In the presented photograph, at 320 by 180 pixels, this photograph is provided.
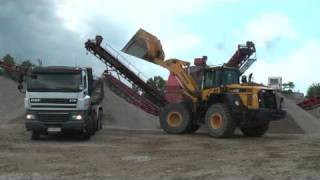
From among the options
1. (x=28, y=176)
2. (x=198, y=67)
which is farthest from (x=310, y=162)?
(x=198, y=67)

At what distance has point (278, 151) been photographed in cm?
1870

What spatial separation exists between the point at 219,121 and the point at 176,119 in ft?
11.4

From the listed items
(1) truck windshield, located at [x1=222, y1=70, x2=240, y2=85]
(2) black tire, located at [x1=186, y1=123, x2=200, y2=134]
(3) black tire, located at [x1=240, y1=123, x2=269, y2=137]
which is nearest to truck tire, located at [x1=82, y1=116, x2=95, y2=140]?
(2) black tire, located at [x1=186, y1=123, x2=200, y2=134]

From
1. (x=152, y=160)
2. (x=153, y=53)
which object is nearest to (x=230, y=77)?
(x=153, y=53)

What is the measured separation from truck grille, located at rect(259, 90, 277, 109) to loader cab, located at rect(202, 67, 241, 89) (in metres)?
1.84

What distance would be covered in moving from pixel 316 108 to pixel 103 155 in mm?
41036

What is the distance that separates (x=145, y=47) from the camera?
1160 inches

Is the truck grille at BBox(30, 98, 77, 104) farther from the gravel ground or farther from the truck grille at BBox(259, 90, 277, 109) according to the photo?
the truck grille at BBox(259, 90, 277, 109)

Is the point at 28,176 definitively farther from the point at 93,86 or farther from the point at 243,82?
the point at 243,82

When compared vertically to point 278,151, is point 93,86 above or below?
above

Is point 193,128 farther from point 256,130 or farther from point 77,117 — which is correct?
point 77,117

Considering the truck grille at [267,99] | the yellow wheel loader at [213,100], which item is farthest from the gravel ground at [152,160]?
the truck grille at [267,99]

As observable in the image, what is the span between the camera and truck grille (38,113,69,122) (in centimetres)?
2219

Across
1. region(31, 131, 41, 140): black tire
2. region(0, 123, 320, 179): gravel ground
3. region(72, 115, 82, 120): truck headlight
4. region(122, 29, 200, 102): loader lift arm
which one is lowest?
region(0, 123, 320, 179): gravel ground
